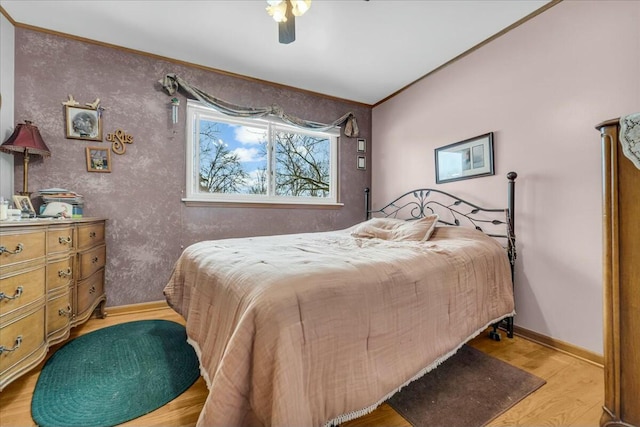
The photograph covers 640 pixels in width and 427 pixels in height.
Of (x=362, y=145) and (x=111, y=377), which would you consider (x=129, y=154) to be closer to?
(x=111, y=377)

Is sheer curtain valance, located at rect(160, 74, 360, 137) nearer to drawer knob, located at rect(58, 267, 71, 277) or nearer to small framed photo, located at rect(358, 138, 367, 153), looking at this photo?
small framed photo, located at rect(358, 138, 367, 153)

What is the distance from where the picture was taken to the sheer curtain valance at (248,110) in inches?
109

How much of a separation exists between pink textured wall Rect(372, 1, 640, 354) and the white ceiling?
11.6 inches

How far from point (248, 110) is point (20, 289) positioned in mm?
2409

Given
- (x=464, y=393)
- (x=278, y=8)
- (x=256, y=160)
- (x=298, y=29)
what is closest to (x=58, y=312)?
(x=256, y=160)

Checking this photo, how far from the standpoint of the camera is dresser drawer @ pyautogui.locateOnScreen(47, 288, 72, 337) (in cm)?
170

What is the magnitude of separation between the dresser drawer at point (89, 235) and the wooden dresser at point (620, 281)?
A: 3.02 meters

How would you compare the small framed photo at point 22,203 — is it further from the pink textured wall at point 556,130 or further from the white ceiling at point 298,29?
the pink textured wall at point 556,130

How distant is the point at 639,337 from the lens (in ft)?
3.29

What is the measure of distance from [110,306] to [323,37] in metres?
3.16

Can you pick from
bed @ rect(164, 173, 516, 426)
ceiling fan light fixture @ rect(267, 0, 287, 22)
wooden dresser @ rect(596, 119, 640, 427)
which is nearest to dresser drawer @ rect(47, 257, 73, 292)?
bed @ rect(164, 173, 516, 426)

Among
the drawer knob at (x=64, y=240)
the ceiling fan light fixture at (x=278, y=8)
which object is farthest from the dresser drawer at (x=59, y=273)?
the ceiling fan light fixture at (x=278, y=8)

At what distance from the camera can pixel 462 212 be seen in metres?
2.70

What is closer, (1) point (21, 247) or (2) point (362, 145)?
(1) point (21, 247)
